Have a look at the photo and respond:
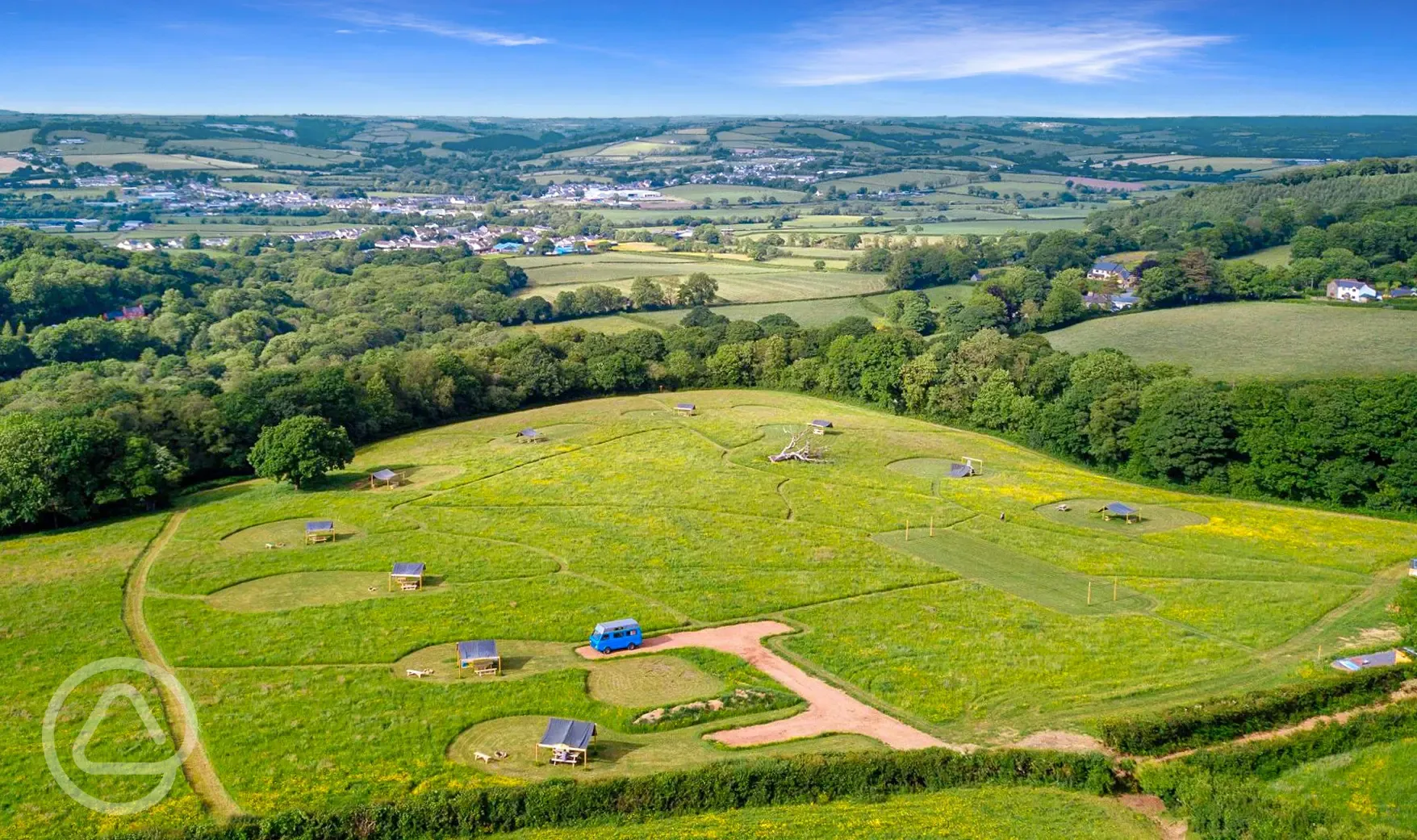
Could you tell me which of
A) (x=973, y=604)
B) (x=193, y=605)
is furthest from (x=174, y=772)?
(x=973, y=604)

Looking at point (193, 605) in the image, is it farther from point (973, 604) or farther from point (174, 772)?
point (973, 604)

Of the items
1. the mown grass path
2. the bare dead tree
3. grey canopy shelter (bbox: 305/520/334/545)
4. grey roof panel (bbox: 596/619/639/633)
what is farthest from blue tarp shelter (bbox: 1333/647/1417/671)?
grey canopy shelter (bbox: 305/520/334/545)

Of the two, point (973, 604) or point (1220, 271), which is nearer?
point (973, 604)

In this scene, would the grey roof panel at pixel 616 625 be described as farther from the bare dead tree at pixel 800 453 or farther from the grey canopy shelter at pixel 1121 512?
the grey canopy shelter at pixel 1121 512

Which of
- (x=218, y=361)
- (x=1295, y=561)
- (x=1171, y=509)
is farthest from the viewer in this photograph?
(x=218, y=361)

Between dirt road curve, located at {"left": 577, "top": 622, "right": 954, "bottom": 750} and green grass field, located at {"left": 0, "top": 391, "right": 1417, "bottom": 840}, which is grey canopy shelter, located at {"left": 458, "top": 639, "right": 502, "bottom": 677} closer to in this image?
green grass field, located at {"left": 0, "top": 391, "right": 1417, "bottom": 840}

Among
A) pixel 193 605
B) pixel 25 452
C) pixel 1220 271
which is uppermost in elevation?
pixel 1220 271

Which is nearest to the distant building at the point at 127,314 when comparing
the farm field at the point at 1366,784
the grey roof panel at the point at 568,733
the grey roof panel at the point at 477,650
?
the grey roof panel at the point at 477,650
